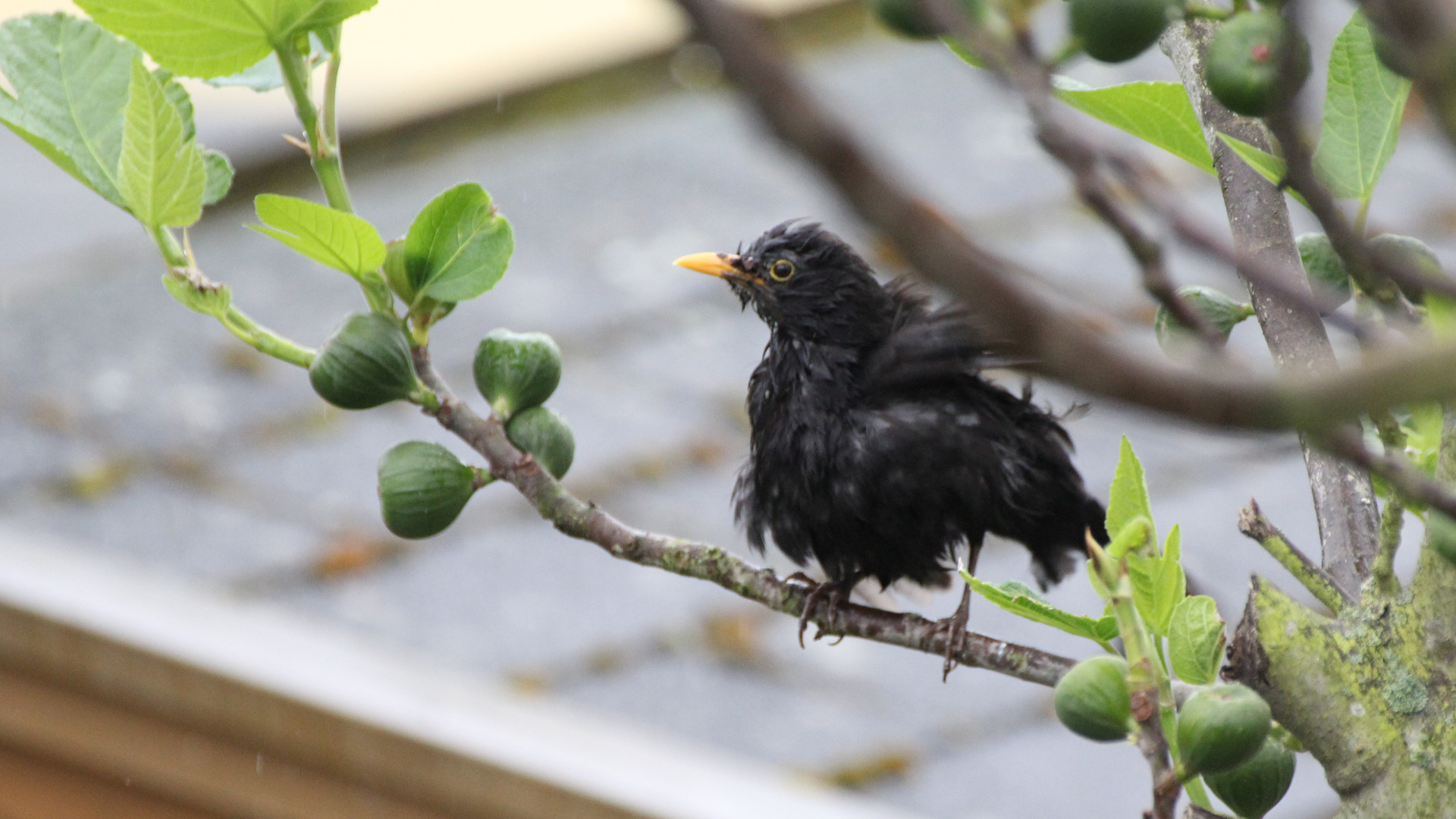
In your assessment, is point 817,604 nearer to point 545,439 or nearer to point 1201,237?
point 545,439

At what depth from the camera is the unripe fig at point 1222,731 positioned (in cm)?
79

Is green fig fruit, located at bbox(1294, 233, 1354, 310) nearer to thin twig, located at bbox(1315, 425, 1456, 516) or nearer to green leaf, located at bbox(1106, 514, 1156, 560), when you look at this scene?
green leaf, located at bbox(1106, 514, 1156, 560)

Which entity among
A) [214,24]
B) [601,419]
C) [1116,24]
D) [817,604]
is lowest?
[601,419]

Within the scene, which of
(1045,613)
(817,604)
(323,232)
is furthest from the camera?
(817,604)

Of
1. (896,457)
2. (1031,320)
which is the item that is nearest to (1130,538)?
(1031,320)

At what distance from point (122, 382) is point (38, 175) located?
2105 millimetres

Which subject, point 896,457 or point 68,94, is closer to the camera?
point 68,94

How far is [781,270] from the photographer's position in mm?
2318

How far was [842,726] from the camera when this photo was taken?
3305 mm

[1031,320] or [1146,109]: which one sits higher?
[1031,320]

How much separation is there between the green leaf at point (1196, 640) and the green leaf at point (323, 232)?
0.54m

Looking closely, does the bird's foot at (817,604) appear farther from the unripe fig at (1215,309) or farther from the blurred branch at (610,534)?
the unripe fig at (1215,309)

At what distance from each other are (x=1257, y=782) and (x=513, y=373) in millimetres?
585

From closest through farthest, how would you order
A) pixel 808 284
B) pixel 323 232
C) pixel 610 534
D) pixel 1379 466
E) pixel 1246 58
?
1. pixel 1379 466
2. pixel 1246 58
3. pixel 323 232
4. pixel 610 534
5. pixel 808 284
